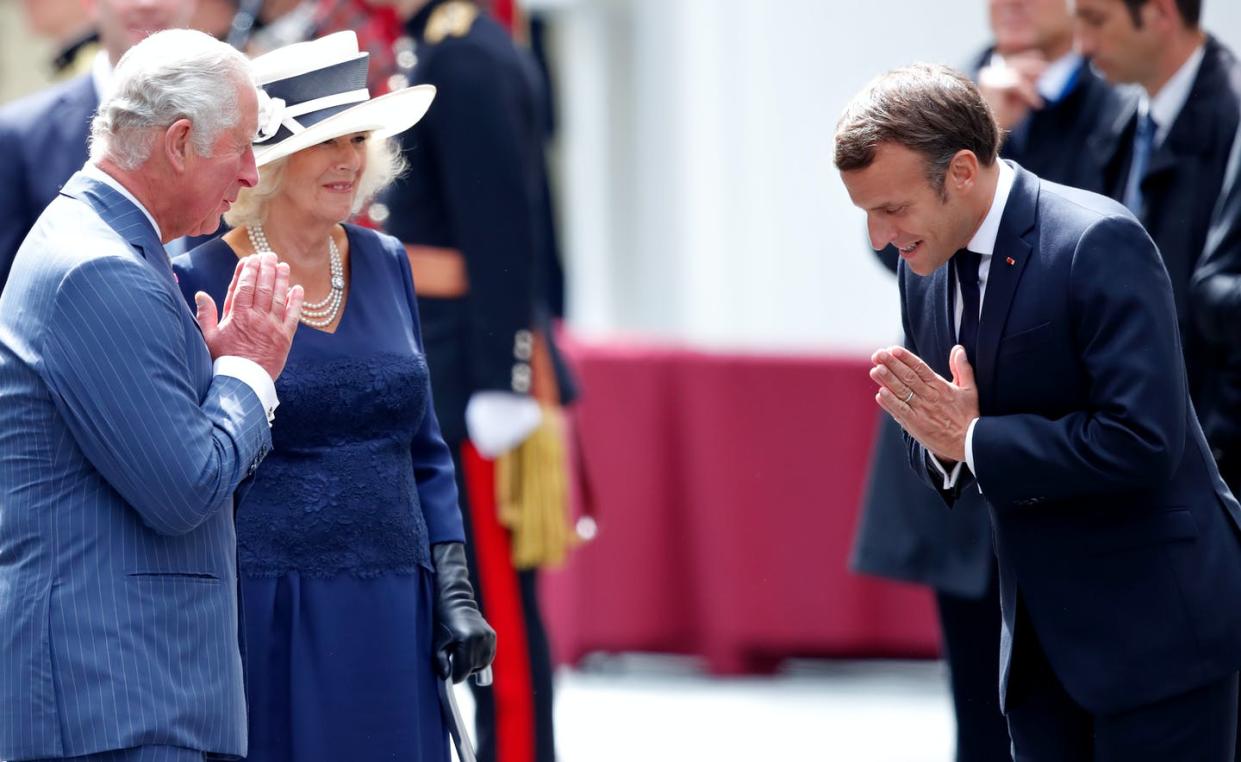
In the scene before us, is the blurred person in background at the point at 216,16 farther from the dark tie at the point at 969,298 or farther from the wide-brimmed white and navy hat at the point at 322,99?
the dark tie at the point at 969,298

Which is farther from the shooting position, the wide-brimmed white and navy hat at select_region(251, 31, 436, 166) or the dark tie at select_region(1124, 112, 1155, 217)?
the dark tie at select_region(1124, 112, 1155, 217)

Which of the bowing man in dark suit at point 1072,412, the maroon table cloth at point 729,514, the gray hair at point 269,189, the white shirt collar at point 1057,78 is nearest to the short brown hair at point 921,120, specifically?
the bowing man in dark suit at point 1072,412

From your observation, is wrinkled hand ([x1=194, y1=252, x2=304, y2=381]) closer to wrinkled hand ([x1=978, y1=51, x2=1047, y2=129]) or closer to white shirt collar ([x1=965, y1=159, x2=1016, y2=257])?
white shirt collar ([x1=965, y1=159, x2=1016, y2=257])

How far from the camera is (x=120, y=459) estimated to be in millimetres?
2631

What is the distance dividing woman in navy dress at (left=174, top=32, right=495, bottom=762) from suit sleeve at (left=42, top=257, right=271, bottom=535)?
0.56 meters

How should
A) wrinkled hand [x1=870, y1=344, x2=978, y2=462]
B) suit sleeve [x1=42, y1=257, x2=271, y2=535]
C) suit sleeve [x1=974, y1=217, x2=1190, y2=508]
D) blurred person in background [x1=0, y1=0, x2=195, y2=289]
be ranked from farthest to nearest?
1. blurred person in background [x1=0, y1=0, x2=195, y2=289]
2. wrinkled hand [x1=870, y1=344, x2=978, y2=462]
3. suit sleeve [x1=974, y1=217, x2=1190, y2=508]
4. suit sleeve [x1=42, y1=257, x2=271, y2=535]

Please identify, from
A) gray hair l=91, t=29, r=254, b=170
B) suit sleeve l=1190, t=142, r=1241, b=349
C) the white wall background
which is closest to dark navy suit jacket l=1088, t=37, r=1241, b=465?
suit sleeve l=1190, t=142, r=1241, b=349

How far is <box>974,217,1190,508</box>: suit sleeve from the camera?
287 cm

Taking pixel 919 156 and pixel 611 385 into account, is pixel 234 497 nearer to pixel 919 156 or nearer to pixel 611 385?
pixel 919 156

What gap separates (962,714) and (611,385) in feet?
10.1

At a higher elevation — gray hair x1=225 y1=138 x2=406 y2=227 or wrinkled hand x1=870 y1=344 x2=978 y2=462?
gray hair x1=225 y1=138 x2=406 y2=227

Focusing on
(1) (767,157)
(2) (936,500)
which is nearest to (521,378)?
(2) (936,500)

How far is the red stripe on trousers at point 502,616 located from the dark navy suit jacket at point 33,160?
1165 mm

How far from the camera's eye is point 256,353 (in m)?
2.89
